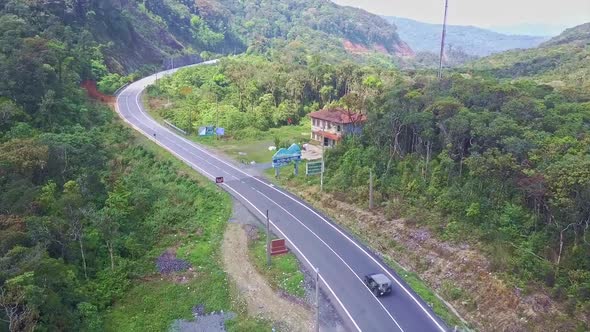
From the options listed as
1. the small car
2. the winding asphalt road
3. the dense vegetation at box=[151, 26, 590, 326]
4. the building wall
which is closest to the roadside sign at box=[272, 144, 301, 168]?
the winding asphalt road

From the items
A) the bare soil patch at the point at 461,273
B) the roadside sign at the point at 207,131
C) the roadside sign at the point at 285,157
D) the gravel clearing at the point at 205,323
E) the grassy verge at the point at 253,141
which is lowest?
the gravel clearing at the point at 205,323

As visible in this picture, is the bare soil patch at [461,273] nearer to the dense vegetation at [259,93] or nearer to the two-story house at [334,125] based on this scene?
the two-story house at [334,125]

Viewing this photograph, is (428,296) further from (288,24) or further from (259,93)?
(288,24)

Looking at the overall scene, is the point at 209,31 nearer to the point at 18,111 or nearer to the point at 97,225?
the point at 18,111

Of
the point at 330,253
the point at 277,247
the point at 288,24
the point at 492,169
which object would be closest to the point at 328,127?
the point at 330,253

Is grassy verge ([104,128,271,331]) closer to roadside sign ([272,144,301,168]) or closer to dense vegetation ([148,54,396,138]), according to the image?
roadside sign ([272,144,301,168])

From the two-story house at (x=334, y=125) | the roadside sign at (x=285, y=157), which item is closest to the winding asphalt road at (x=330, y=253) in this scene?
the roadside sign at (x=285, y=157)
